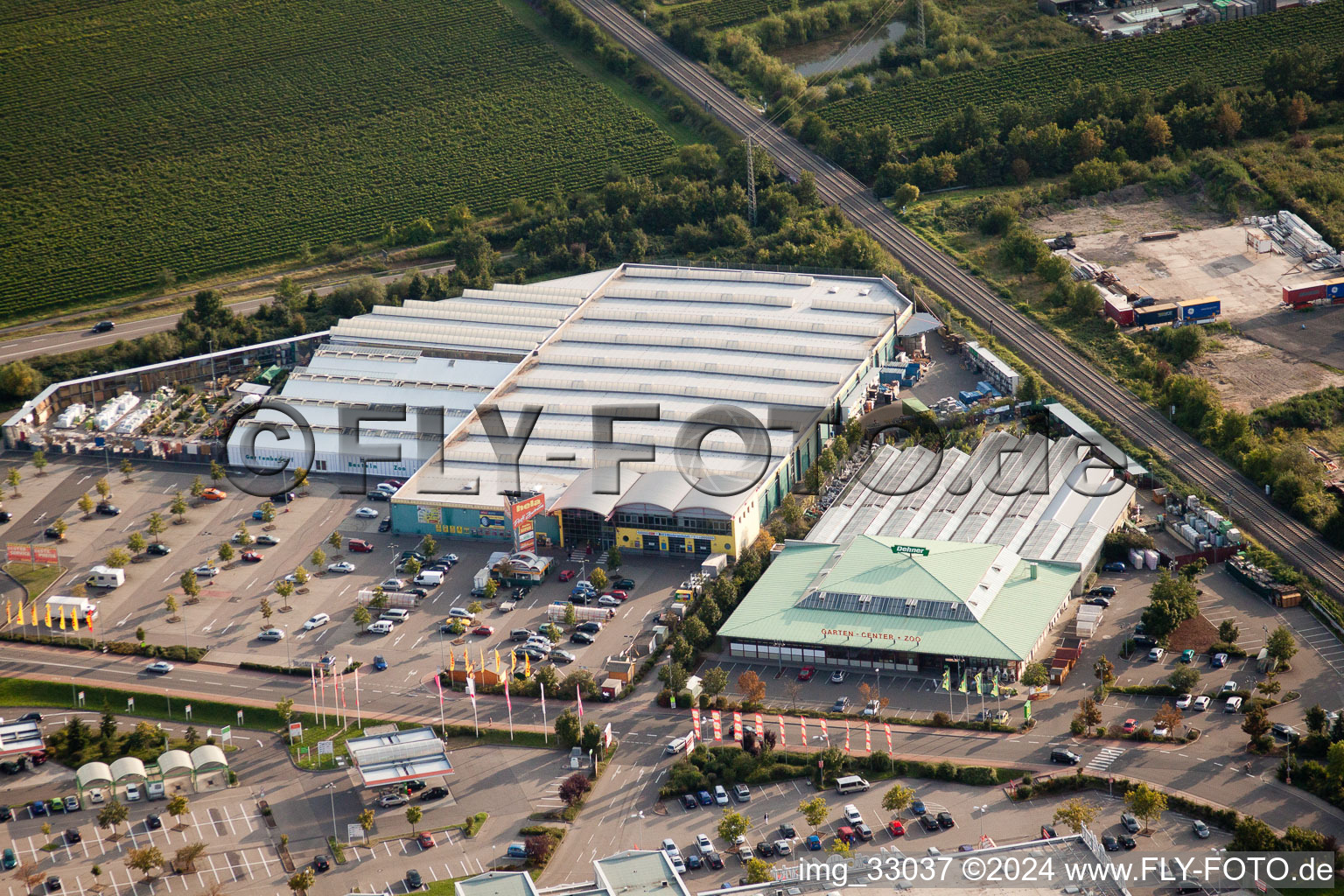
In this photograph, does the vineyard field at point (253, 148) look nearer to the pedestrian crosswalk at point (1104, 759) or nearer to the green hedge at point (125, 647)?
the green hedge at point (125, 647)

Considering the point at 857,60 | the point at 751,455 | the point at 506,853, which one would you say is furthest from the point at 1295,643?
the point at 857,60

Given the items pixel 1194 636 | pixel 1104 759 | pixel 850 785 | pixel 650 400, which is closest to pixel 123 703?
pixel 850 785

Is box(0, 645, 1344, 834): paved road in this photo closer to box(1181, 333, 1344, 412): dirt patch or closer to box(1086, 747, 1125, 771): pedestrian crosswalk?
box(1086, 747, 1125, 771): pedestrian crosswalk

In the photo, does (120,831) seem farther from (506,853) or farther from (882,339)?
(882,339)

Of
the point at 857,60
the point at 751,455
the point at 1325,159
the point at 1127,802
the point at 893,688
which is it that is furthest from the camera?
the point at 857,60

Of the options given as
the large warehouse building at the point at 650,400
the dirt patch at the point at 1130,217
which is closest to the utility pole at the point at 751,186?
the large warehouse building at the point at 650,400

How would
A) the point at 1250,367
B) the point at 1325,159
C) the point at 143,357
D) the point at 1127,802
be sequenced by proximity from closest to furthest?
the point at 1127,802 < the point at 1250,367 < the point at 143,357 < the point at 1325,159
